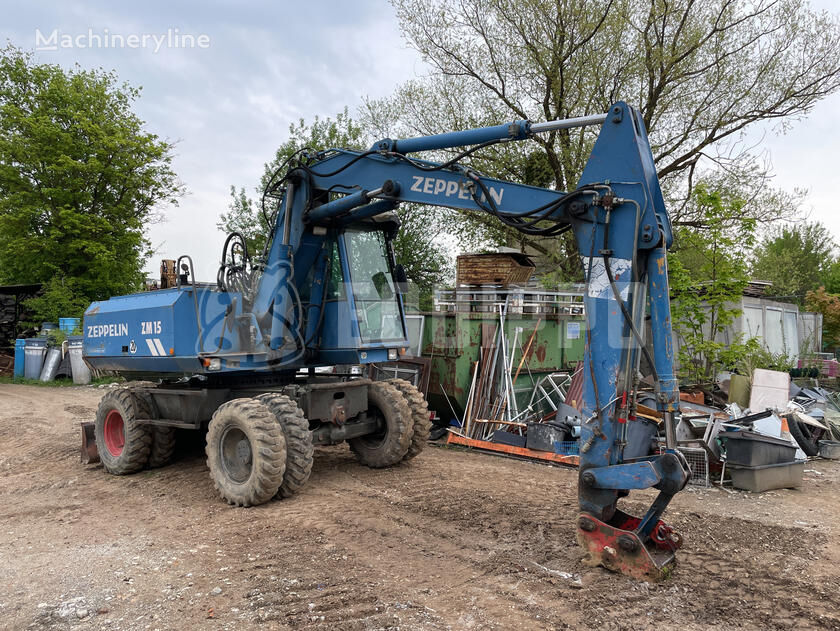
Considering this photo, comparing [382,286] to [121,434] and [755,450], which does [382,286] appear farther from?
[755,450]

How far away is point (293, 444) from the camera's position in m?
5.80

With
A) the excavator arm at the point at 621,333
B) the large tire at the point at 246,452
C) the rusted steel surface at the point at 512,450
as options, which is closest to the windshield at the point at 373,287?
the large tire at the point at 246,452

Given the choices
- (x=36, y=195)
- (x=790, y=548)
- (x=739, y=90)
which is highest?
(x=739, y=90)

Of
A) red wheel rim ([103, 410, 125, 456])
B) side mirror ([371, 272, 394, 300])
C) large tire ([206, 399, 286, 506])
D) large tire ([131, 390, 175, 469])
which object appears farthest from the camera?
red wheel rim ([103, 410, 125, 456])

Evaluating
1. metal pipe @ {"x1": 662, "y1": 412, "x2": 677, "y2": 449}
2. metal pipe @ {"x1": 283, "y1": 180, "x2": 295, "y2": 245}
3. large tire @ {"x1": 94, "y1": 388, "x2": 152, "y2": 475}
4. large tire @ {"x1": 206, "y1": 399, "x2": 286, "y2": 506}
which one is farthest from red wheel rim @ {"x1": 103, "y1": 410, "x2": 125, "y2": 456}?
metal pipe @ {"x1": 662, "y1": 412, "x2": 677, "y2": 449}

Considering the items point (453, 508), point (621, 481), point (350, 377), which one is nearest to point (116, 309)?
point (350, 377)

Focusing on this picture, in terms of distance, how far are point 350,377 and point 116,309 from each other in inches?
113

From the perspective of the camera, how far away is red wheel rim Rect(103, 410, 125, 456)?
24.5ft

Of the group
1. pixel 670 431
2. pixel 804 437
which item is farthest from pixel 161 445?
pixel 804 437

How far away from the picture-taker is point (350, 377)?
7.39 m

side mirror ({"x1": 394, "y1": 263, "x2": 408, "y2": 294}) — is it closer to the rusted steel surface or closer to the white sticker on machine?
the rusted steel surface

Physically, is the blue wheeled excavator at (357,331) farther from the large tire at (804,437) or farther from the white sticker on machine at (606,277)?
the large tire at (804,437)

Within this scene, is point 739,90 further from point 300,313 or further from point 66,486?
point 66,486

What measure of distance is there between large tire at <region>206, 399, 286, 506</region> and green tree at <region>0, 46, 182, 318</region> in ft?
49.5
